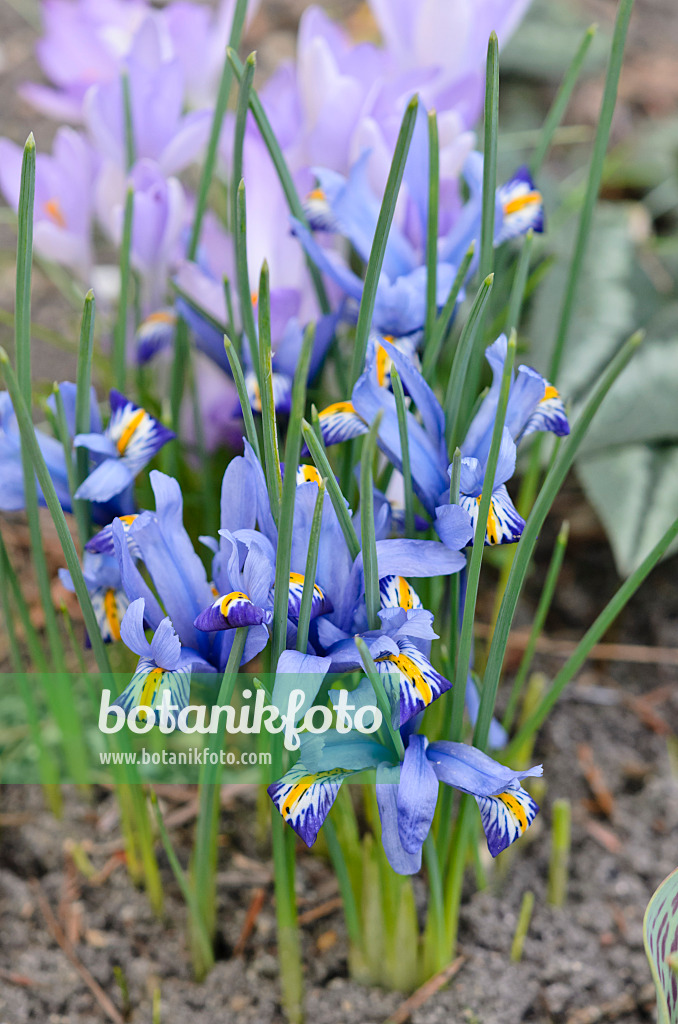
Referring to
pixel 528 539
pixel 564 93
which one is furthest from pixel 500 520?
pixel 564 93

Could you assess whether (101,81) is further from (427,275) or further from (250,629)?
(250,629)

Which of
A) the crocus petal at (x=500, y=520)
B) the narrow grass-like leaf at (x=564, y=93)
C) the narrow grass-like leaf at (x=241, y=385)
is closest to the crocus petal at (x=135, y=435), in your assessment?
the narrow grass-like leaf at (x=241, y=385)

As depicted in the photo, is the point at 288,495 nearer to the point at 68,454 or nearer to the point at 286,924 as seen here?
the point at 68,454

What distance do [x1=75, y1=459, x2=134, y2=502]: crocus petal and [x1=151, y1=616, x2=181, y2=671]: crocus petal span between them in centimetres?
11

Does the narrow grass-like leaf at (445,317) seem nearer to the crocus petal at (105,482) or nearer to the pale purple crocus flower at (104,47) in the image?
the crocus petal at (105,482)

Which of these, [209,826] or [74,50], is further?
[74,50]

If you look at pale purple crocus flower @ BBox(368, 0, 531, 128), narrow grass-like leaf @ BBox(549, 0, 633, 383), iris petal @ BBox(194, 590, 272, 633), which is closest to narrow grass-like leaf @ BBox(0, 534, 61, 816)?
iris petal @ BBox(194, 590, 272, 633)

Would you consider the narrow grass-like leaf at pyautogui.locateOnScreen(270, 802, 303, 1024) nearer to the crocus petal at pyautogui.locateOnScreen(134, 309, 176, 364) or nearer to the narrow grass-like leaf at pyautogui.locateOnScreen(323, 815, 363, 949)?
the narrow grass-like leaf at pyautogui.locateOnScreen(323, 815, 363, 949)

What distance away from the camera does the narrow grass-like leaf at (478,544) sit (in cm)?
43

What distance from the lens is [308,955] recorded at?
68 cm

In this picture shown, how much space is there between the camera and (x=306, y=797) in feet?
1.50

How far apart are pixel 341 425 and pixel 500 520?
0.12 m

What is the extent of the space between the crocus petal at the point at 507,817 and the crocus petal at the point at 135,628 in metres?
0.21

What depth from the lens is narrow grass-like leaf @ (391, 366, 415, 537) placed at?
1.56 feet
